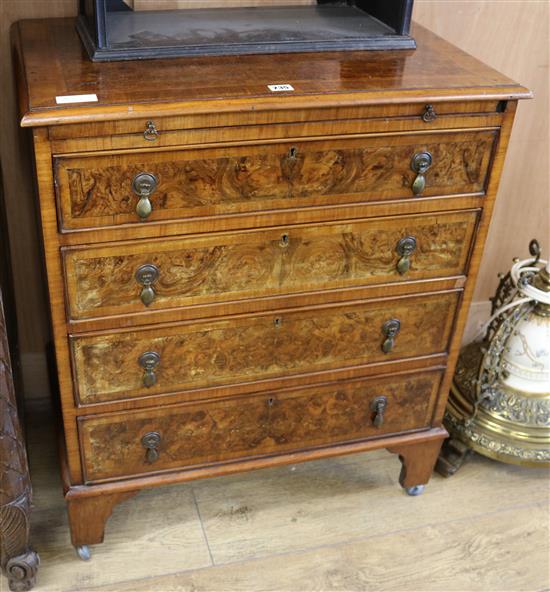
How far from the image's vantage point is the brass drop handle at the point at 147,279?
4.90 ft

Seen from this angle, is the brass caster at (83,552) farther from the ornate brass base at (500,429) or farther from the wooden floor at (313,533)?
the ornate brass base at (500,429)

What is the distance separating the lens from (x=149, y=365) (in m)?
1.61

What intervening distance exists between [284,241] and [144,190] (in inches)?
12.1

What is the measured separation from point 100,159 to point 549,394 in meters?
1.38

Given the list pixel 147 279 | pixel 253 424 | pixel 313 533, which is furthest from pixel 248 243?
pixel 313 533

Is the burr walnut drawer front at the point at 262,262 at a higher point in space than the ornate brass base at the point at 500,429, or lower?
higher

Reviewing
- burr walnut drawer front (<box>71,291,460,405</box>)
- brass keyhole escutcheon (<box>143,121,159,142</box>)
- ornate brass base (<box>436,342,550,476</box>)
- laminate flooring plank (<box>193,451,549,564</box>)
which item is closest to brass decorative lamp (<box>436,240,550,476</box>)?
ornate brass base (<box>436,342,550,476</box>)

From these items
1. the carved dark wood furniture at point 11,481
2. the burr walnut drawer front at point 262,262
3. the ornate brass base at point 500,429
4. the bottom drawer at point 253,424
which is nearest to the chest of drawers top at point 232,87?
the burr walnut drawer front at point 262,262

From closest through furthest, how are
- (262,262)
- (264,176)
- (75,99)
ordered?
(75,99), (264,176), (262,262)

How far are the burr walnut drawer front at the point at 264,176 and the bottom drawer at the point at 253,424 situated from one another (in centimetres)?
47

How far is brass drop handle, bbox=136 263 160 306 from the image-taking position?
4.90 feet

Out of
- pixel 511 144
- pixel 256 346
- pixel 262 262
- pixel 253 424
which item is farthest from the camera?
pixel 511 144

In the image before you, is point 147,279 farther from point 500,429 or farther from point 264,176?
point 500,429

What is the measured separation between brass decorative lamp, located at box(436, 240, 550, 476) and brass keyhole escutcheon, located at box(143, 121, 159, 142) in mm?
1093
